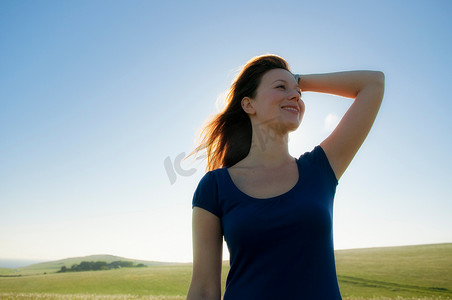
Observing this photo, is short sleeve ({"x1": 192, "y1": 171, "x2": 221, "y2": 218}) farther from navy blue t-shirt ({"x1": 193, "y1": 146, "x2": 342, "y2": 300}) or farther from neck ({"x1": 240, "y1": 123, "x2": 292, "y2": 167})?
neck ({"x1": 240, "y1": 123, "x2": 292, "y2": 167})

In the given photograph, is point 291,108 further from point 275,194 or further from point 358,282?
point 358,282

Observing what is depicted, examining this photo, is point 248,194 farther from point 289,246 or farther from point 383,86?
point 383,86

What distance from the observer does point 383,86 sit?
2754 millimetres

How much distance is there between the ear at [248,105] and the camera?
3178 millimetres

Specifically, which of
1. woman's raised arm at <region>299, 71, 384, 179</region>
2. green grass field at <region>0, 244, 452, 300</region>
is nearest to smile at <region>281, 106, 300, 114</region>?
woman's raised arm at <region>299, 71, 384, 179</region>

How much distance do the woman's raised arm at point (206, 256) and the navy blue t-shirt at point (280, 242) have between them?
0.24 feet

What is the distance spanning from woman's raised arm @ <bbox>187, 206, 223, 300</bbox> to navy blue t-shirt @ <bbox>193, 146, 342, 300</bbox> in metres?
0.07

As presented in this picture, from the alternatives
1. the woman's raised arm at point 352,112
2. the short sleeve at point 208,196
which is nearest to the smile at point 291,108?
the woman's raised arm at point 352,112

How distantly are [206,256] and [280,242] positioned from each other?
58cm

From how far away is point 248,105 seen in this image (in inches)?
127

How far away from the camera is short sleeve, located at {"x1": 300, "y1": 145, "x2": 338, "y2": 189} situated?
2.48 meters

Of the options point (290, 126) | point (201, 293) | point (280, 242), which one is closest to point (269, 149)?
point (290, 126)

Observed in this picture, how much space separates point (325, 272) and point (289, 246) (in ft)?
0.94

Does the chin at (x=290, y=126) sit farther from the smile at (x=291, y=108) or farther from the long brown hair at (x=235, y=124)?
the long brown hair at (x=235, y=124)
